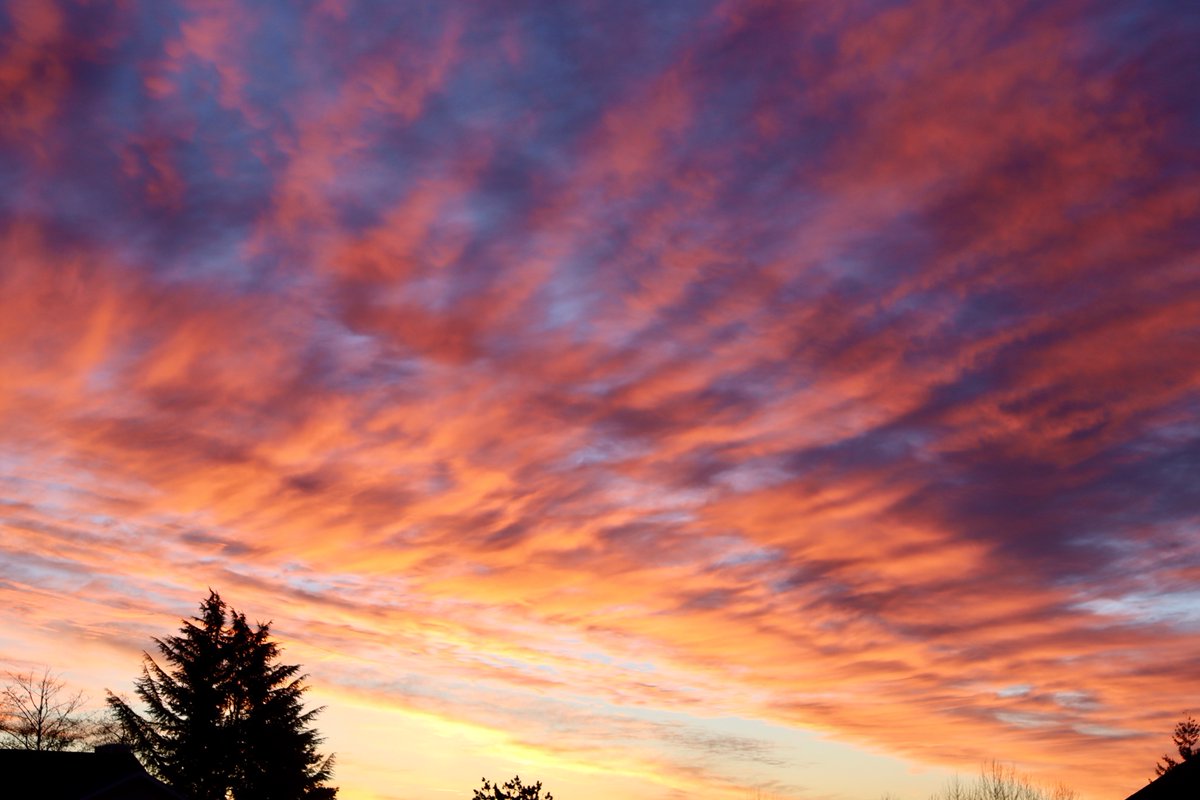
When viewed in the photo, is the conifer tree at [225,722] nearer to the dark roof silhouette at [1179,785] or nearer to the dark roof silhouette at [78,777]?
the dark roof silhouette at [78,777]

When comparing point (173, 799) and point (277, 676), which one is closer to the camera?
point (173, 799)

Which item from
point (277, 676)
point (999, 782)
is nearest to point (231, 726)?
point (277, 676)

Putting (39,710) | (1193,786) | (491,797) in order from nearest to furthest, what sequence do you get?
(1193,786) < (491,797) < (39,710)

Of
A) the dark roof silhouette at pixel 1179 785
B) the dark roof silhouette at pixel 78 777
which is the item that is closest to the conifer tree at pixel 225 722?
the dark roof silhouette at pixel 78 777

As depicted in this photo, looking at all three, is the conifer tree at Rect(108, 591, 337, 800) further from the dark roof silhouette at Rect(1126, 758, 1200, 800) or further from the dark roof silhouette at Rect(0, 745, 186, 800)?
the dark roof silhouette at Rect(1126, 758, 1200, 800)

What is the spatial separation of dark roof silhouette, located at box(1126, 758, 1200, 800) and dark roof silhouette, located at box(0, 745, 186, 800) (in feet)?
131

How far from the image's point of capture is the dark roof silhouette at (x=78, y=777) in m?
43.1

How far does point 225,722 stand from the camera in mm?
72688

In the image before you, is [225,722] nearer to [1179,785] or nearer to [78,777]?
[78,777]

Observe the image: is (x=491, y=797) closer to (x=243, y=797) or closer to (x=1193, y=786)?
(x=243, y=797)

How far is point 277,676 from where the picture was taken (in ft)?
249

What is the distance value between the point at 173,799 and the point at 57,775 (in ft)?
17.7

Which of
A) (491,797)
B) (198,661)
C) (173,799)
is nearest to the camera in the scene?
(173,799)

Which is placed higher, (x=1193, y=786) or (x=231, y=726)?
(x=231, y=726)
